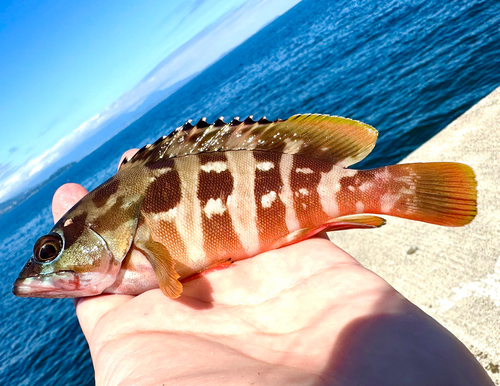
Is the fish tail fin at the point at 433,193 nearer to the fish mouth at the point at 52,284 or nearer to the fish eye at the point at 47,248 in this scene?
the fish mouth at the point at 52,284

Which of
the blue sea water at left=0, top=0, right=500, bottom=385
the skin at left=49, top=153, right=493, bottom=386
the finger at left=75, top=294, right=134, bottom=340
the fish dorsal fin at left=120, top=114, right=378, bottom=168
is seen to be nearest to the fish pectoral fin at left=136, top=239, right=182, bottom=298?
the skin at left=49, top=153, right=493, bottom=386

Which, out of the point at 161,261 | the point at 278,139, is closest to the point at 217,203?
the point at 161,261

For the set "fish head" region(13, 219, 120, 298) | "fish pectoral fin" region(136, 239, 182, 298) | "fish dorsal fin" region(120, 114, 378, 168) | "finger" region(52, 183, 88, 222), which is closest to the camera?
"fish pectoral fin" region(136, 239, 182, 298)

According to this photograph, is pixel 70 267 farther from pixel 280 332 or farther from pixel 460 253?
pixel 460 253

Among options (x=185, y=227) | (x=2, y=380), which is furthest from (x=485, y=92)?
(x=2, y=380)

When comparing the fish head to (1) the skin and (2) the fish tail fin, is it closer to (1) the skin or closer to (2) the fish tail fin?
(1) the skin

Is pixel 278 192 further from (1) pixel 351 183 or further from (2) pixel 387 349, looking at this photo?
(2) pixel 387 349
